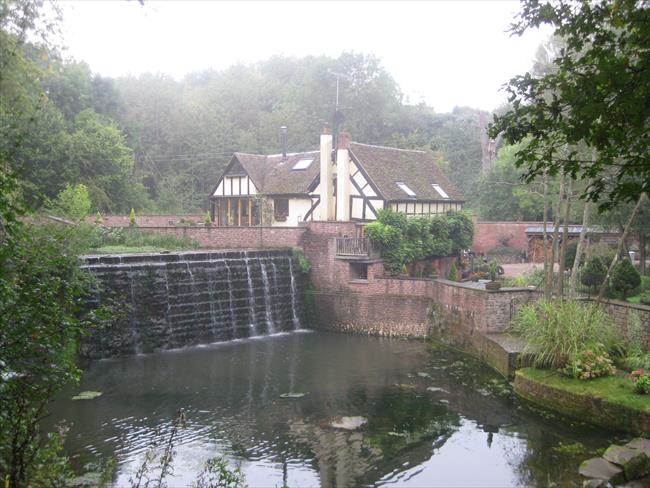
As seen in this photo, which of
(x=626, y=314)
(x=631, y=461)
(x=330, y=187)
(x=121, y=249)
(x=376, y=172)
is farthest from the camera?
(x=376, y=172)

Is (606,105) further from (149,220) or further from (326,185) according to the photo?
(149,220)

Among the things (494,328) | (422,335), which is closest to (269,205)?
(422,335)

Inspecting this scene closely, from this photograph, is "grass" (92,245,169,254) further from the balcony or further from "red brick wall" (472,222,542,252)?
"red brick wall" (472,222,542,252)

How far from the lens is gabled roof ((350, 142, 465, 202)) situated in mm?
27484

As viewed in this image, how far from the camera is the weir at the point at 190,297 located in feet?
59.8

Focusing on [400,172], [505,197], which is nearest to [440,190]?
[400,172]

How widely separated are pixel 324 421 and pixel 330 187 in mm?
15766

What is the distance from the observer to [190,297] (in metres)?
20.3

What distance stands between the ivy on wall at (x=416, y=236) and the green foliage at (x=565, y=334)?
854cm

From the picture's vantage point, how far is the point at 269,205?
30312mm

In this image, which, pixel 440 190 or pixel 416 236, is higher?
pixel 440 190

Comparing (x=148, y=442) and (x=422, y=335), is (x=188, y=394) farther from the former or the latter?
(x=422, y=335)

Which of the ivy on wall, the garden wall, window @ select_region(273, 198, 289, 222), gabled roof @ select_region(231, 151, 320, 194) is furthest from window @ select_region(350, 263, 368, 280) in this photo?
the garden wall

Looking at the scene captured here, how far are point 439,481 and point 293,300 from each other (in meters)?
14.0
